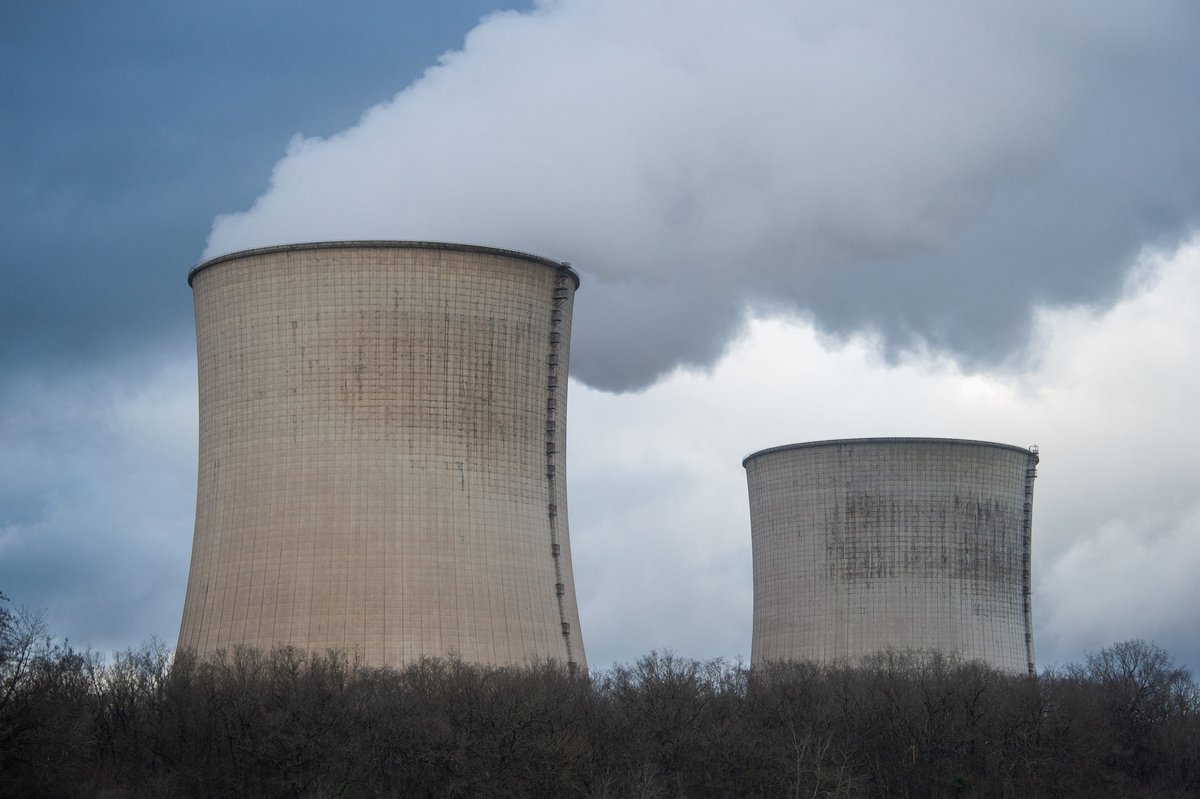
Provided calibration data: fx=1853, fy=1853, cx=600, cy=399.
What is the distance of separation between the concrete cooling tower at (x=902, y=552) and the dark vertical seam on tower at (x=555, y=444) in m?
10.00

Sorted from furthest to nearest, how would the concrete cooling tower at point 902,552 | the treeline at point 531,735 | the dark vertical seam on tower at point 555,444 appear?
the concrete cooling tower at point 902,552 < the dark vertical seam on tower at point 555,444 < the treeline at point 531,735

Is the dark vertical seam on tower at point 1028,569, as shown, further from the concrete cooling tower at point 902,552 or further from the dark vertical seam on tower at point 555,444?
the dark vertical seam on tower at point 555,444

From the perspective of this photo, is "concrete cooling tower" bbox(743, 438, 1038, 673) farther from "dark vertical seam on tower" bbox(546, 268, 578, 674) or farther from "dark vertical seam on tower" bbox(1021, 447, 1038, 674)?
"dark vertical seam on tower" bbox(546, 268, 578, 674)

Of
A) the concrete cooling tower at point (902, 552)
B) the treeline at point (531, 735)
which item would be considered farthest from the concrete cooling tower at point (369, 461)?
the concrete cooling tower at point (902, 552)

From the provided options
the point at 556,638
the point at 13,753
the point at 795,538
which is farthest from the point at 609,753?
the point at 795,538

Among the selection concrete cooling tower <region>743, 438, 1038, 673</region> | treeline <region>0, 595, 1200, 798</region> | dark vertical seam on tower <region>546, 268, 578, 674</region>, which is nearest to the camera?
treeline <region>0, 595, 1200, 798</region>

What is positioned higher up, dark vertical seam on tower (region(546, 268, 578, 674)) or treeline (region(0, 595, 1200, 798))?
dark vertical seam on tower (region(546, 268, 578, 674))

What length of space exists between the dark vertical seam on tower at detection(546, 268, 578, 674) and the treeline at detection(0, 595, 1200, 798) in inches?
36.4

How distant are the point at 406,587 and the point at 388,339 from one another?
11.2 ft

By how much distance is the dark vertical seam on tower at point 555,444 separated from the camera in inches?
1065

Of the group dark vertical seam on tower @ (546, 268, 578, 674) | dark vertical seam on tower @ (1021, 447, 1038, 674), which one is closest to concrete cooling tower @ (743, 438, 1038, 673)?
dark vertical seam on tower @ (1021, 447, 1038, 674)

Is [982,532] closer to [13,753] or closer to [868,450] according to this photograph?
[868,450]

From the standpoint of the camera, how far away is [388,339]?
25.6 meters

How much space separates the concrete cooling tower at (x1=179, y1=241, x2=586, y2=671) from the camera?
25406 mm
